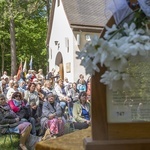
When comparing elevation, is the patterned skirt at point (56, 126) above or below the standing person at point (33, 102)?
below

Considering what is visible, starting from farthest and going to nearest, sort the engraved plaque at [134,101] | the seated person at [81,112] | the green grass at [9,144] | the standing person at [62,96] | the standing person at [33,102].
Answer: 1. the standing person at [62,96]
2. the seated person at [81,112]
3. the standing person at [33,102]
4. the green grass at [9,144]
5. the engraved plaque at [134,101]

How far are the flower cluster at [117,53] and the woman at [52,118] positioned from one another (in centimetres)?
624

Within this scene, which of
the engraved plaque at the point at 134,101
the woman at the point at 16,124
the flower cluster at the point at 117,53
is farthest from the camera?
the woman at the point at 16,124

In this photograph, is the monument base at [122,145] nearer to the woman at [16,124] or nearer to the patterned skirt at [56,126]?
the woman at [16,124]

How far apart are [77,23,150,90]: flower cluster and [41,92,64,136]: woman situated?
6.24 metres

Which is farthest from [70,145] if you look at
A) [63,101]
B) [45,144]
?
[63,101]

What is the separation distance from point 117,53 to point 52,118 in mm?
6650

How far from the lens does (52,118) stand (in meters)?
7.99

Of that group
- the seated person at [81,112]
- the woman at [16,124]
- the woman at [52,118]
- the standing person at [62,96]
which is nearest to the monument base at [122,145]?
the woman at [16,124]

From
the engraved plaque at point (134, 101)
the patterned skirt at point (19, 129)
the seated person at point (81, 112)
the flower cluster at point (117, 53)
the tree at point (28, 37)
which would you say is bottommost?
the patterned skirt at point (19, 129)

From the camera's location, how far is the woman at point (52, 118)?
25.5ft

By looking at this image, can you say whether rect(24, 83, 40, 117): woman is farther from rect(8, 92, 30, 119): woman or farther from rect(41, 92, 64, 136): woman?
rect(41, 92, 64, 136): woman

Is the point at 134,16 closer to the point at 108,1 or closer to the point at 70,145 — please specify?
the point at 108,1

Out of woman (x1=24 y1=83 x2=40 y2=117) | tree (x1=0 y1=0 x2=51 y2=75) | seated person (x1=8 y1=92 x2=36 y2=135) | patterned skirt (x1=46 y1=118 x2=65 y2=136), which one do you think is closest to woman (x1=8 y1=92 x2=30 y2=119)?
seated person (x1=8 y1=92 x2=36 y2=135)
